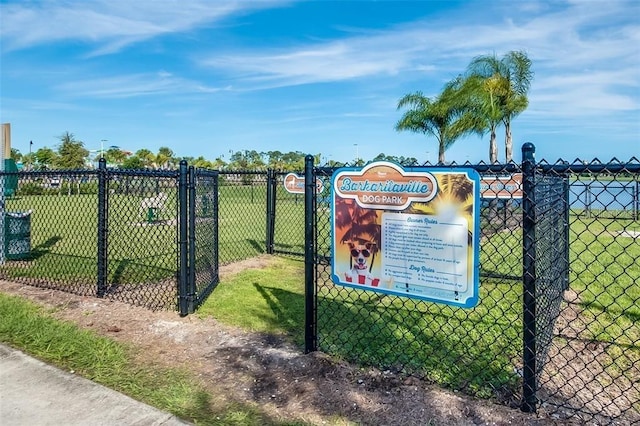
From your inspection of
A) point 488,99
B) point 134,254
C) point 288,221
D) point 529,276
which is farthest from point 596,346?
Result: point 488,99

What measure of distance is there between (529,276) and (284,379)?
75.7 inches

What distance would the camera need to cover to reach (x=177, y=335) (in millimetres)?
4434

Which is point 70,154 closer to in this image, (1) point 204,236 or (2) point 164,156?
(2) point 164,156

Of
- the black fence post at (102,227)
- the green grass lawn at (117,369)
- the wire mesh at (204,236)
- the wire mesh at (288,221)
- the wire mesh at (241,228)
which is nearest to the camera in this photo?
the green grass lawn at (117,369)

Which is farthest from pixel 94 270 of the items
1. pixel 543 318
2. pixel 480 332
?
pixel 543 318

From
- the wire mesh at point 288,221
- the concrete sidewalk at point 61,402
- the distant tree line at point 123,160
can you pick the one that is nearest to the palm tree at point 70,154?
the distant tree line at point 123,160

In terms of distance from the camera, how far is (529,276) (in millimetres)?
2865

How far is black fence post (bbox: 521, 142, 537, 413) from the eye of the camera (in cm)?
283

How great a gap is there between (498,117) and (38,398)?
2127 cm

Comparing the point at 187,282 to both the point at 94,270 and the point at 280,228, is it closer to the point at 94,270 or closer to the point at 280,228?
the point at 94,270

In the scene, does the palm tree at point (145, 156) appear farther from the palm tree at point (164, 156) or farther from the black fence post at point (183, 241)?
the black fence post at point (183, 241)

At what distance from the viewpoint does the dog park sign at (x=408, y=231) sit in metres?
2.96

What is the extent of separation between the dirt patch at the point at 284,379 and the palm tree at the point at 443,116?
65.9ft

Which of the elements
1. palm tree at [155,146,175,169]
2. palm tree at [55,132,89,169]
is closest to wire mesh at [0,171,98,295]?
palm tree at [55,132,89,169]
